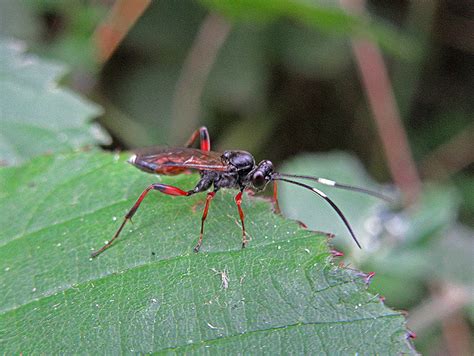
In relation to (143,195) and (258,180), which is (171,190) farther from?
(258,180)

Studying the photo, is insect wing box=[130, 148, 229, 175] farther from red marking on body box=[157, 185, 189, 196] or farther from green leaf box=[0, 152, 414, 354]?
green leaf box=[0, 152, 414, 354]

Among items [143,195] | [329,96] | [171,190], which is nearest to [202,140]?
[171,190]

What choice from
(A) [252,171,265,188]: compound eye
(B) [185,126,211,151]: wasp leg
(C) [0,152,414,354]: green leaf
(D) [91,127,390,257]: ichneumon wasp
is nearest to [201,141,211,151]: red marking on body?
(B) [185,126,211,151]: wasp leg

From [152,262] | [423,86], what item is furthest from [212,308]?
[423,86]

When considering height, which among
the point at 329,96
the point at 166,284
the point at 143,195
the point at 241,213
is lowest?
the point at 329,96

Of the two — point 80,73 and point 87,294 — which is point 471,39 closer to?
point 80,73

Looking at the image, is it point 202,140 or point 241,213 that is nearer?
point 241,213
